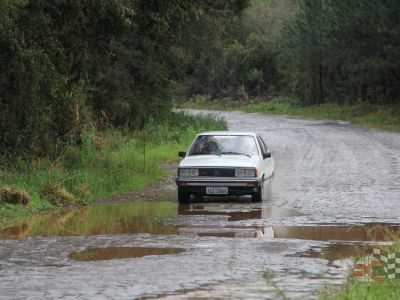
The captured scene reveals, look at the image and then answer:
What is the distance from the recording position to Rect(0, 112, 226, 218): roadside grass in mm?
18516

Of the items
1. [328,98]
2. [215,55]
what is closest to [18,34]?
[215,55]

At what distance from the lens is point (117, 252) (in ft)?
40.6

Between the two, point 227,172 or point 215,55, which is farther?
point 215,55

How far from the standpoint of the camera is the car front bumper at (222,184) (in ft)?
60.7

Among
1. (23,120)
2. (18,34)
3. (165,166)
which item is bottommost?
(165,166)

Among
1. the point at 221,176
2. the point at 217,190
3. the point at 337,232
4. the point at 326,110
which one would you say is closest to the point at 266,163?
the point at 221,176

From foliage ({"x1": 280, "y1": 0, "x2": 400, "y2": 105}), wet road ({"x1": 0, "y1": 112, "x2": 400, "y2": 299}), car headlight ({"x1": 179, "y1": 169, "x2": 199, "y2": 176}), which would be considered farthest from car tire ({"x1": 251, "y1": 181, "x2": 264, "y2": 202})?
foliage ({"x1": 280, "y1": 0, "x2": 400, "y2": 105})

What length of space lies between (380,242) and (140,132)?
860 inches

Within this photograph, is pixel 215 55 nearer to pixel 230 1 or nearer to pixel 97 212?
pixel 230 1

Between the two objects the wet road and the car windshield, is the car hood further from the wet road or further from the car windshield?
the wet road

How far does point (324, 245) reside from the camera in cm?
1292

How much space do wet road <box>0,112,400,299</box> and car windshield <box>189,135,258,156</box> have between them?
1075mm

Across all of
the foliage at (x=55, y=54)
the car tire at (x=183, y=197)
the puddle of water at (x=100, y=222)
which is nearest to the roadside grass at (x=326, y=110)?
the foliage at (x=55, y=54)

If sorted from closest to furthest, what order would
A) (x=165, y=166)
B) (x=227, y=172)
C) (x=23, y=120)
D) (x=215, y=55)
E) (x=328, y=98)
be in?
1. (x=227, y=172)
2. (x=23, y=120)
3. (x=165, y=166)
4. (x=215, y=55)
5. (x=328, y=98)
